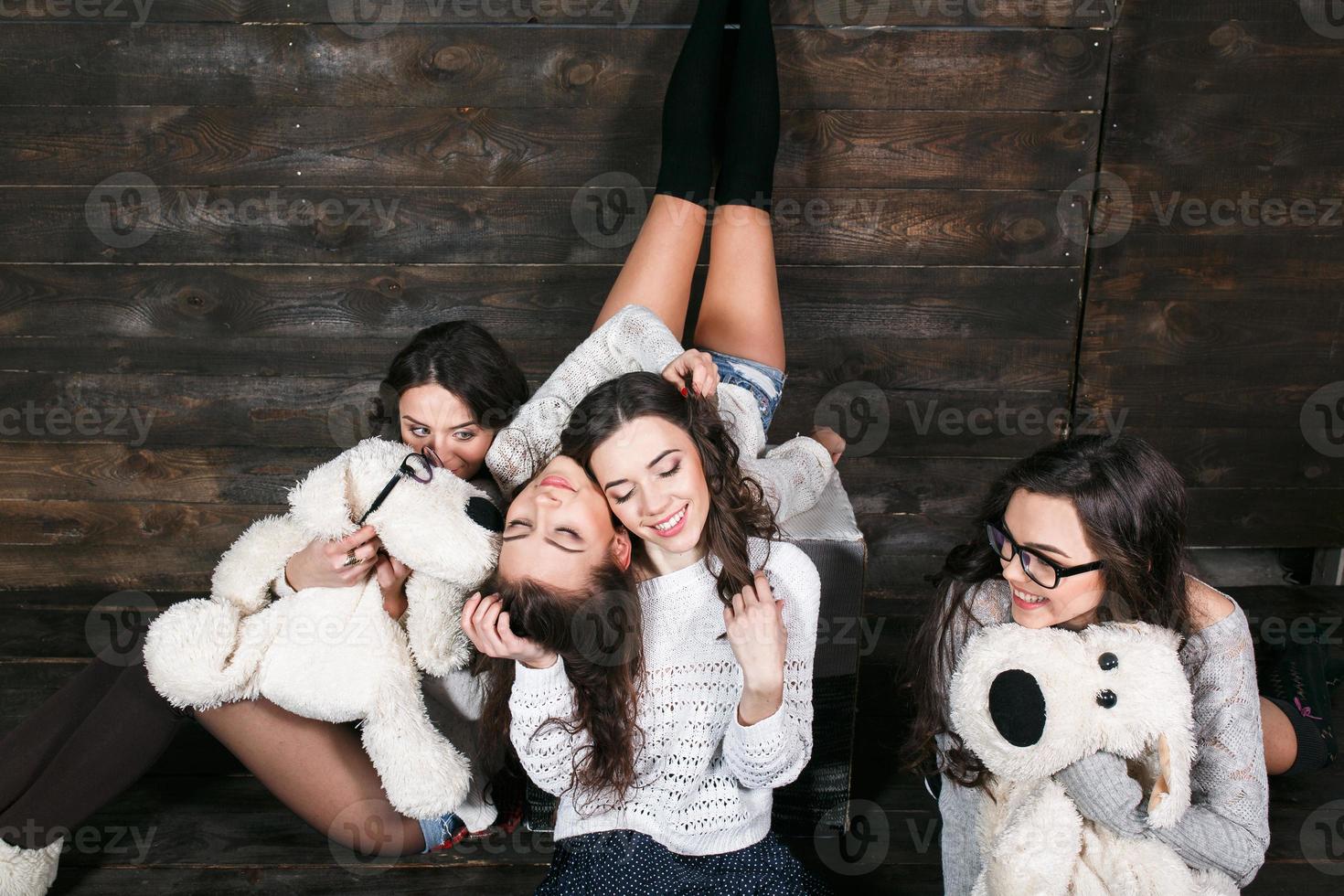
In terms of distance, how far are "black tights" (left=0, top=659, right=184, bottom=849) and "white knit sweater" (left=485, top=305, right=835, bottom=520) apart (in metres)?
0.72

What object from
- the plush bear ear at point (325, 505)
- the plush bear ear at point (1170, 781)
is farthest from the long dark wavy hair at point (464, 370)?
the plush bear ear at point (1170, 781)

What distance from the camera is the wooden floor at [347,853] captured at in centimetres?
180

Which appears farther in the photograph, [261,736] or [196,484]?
[196,484]

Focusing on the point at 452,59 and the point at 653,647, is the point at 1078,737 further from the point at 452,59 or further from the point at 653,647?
the point at 452,59

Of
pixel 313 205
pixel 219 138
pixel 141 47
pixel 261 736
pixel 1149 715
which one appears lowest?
pixel 261 736

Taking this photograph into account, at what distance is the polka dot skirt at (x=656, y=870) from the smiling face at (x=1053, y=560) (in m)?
0.55

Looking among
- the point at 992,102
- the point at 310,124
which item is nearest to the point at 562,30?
the point at 310,124

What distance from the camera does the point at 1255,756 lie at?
4.46 ft

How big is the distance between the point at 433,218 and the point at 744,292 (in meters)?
0.80

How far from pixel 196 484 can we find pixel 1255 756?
2465 millimetres

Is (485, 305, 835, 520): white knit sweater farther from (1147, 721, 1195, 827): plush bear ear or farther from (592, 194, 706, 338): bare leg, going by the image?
(1147, 721, 1195, 827): plush bear ear

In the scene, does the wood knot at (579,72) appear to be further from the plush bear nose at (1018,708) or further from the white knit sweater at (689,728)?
the plush bear nose at (1018,708)

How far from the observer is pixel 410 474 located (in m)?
1.53

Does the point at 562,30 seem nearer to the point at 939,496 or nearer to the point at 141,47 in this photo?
the point at 141,47
